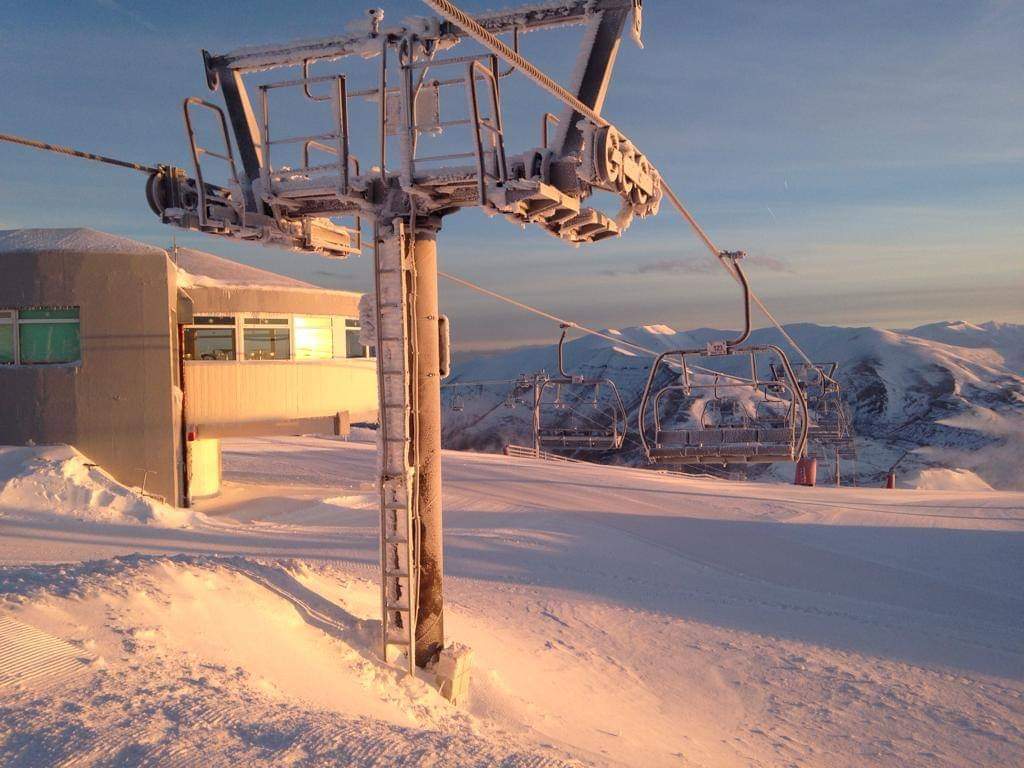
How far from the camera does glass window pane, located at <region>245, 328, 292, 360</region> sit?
19.9 metres

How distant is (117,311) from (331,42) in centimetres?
1189

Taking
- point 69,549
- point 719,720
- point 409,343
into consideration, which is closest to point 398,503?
point 409,343

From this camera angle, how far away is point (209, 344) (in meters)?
19.4

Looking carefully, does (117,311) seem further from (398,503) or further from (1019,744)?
(1019,744)

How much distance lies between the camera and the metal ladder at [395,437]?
784 centimetres

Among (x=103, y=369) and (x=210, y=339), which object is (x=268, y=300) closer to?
(x=210, y=339)

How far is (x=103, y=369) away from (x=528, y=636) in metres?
12.0

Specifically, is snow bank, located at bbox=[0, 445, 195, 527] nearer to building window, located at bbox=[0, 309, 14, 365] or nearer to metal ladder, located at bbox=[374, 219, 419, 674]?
building window, located at bbox=[0, 309, 14, 365]

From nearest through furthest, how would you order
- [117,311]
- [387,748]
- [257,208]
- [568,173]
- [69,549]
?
[387,748]
[568,173]
[257,208]
[69,549]
[117,311]

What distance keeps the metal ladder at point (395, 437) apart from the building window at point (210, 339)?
12792mm

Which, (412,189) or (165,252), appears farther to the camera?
(165,252)

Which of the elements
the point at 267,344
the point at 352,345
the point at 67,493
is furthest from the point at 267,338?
the point at 67,493

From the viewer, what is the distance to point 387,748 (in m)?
4.80

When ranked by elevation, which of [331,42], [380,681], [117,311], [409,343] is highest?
[331,42]
